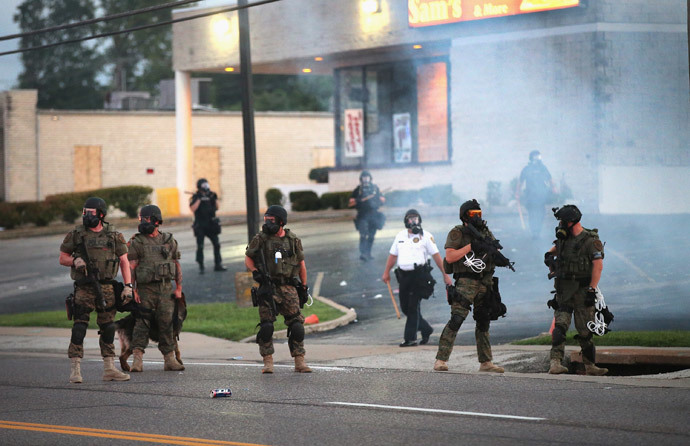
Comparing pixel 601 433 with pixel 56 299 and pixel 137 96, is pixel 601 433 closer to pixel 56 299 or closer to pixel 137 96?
pixel 56 299

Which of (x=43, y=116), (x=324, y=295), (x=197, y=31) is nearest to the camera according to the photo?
(x=324, y=295)

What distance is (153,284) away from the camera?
11.9 m

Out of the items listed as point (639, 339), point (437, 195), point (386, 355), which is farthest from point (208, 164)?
point (639, 339)

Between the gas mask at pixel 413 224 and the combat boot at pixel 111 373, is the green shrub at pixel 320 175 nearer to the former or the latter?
the gas mask at pixel 413 224

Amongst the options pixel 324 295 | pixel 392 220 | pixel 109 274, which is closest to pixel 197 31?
pixel 392 220

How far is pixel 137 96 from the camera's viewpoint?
53625mm

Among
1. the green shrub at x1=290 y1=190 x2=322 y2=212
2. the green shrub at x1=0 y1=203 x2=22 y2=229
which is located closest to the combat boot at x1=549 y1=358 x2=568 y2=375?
the green shrub at x1=290 y1=190 x2=322 y2=212

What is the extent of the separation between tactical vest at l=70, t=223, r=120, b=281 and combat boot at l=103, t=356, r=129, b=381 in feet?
2.92

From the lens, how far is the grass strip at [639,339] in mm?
11875

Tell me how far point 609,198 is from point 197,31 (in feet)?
54.5

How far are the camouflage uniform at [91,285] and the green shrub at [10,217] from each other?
25742 mm

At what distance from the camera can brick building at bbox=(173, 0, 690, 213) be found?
67.2ft

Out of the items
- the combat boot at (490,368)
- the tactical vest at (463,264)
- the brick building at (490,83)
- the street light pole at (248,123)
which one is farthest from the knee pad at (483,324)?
the brick building at (490,83)

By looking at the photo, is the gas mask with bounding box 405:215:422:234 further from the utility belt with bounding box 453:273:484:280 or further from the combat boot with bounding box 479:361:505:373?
the combat boot with bounding box 479:361:505:373
